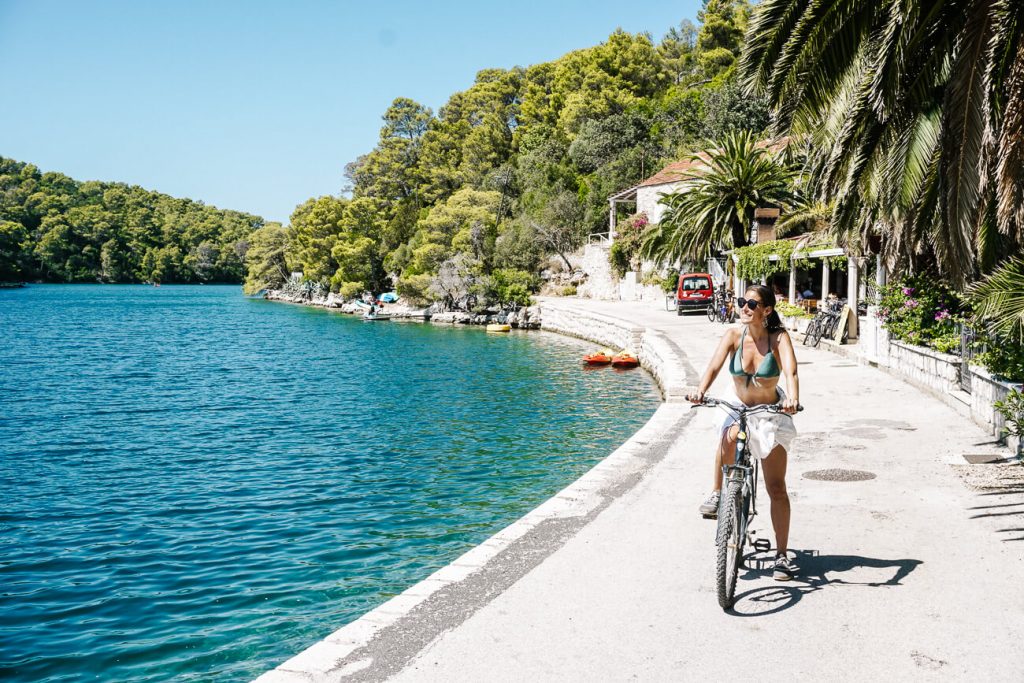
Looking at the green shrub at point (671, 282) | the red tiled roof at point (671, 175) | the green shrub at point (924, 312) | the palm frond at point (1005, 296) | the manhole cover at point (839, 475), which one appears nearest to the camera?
the palm frond at point (1005, 296)

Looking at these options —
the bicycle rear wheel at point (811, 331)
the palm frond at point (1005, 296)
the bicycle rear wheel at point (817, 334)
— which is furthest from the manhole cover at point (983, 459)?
the bicycle rear wheel at point (811, 331)

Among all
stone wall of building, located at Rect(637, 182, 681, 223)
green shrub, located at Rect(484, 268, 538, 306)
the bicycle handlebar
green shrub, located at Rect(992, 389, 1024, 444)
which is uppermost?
stone wall of building, located at Rect(637, 182, 681, 223)

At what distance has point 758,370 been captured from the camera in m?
5.62

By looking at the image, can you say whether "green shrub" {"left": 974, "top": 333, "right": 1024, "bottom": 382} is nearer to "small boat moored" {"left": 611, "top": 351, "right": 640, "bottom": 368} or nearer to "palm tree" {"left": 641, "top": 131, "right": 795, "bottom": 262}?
"small boat moored" {"left": 611, "top": 351, "right": 640, "bottom": 368}

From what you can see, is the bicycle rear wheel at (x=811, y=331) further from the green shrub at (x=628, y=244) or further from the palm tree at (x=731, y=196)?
the green shrub at (x=628, y=244)

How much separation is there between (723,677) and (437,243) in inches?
2457

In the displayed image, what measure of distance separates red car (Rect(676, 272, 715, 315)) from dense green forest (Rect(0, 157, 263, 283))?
14142cm

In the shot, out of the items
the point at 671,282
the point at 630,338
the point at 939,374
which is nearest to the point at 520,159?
the point at 671,282

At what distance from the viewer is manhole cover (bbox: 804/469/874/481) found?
29.8 feet

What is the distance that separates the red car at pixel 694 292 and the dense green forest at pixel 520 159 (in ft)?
58.1

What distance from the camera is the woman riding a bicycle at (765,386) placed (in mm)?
5543

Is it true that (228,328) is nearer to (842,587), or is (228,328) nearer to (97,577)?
(97,577)

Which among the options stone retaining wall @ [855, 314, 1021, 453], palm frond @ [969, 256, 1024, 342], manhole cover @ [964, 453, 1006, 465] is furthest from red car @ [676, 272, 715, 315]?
palm frond @ [969, 256, 1024, 342]

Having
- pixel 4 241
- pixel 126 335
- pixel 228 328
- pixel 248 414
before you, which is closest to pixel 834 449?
pixel 248 414
